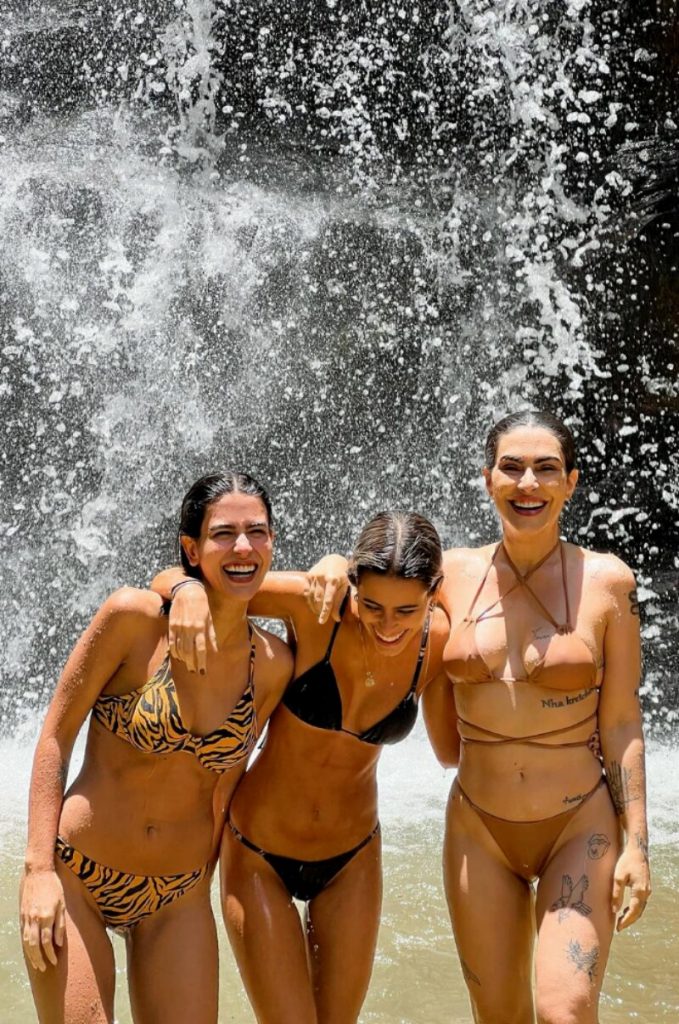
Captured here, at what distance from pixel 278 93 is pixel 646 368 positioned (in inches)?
140

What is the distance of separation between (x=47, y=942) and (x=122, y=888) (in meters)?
0.26

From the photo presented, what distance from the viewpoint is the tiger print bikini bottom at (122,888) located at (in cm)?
305

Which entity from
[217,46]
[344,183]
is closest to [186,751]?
[344,183]

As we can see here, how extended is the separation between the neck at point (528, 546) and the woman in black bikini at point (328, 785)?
0.33 meters

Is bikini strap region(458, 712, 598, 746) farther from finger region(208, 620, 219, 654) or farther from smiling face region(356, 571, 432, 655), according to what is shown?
finger region(208, 620, 219, 654)

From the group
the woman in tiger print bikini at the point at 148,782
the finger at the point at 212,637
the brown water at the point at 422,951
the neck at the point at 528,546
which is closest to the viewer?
the woman in tiger print bikini at the point at 148,782

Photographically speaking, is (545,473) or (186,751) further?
(545,473)

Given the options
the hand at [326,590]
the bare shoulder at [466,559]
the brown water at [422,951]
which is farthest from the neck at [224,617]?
the brown water at [422,951]

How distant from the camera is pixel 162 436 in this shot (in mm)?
9141

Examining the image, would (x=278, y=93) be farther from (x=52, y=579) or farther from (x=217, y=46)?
(x=52, y=579)

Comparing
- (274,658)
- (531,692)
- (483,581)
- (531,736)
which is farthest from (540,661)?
A: (274,658)

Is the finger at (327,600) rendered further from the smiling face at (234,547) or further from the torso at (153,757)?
the torso at (153,757)

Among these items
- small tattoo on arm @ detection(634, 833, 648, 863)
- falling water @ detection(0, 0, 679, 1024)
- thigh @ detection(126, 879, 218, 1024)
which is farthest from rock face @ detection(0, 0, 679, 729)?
thigh @ detection(126, 879, 218, 1024)

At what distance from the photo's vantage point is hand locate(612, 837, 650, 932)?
325 cm
